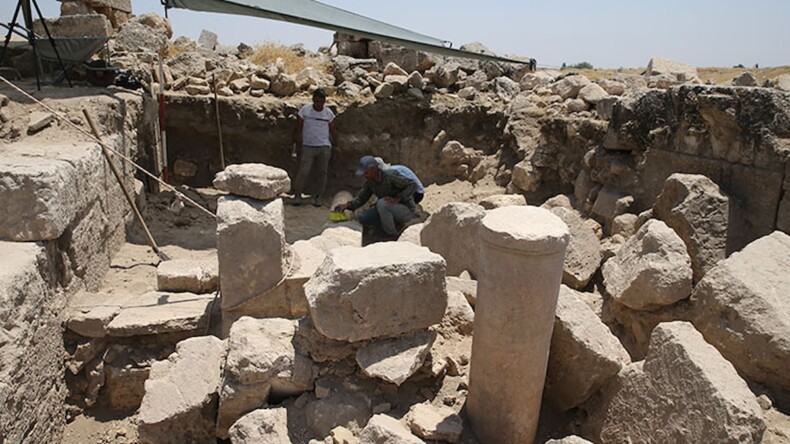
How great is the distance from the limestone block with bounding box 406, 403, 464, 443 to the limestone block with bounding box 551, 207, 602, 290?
2602mm

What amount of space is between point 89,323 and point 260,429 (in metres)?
2.15

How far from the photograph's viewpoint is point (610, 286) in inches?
188

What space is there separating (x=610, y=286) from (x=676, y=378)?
1.89 meters

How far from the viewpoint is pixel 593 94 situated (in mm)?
8445

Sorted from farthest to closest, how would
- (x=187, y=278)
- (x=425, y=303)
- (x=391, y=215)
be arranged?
(x=391, y=215)
(x=187, y=278)
(x=425, y=303)

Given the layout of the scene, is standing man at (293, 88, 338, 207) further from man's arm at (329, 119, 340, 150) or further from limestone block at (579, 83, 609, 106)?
limestone block at (579, 83, 609, 106)

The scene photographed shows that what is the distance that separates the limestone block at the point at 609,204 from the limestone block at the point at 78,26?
9118mm

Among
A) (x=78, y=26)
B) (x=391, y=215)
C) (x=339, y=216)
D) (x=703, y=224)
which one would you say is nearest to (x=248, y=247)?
(x=391, y=215)

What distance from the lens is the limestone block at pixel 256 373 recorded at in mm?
3619

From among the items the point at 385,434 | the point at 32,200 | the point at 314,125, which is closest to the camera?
the point at 385,434

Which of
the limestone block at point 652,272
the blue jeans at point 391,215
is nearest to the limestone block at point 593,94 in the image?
the blue jeans at point 391,215

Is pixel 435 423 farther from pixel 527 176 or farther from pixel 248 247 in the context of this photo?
pixel 527 176

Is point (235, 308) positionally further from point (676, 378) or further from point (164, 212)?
point (164, 212)

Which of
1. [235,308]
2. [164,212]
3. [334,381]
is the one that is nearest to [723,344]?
[334,381]
